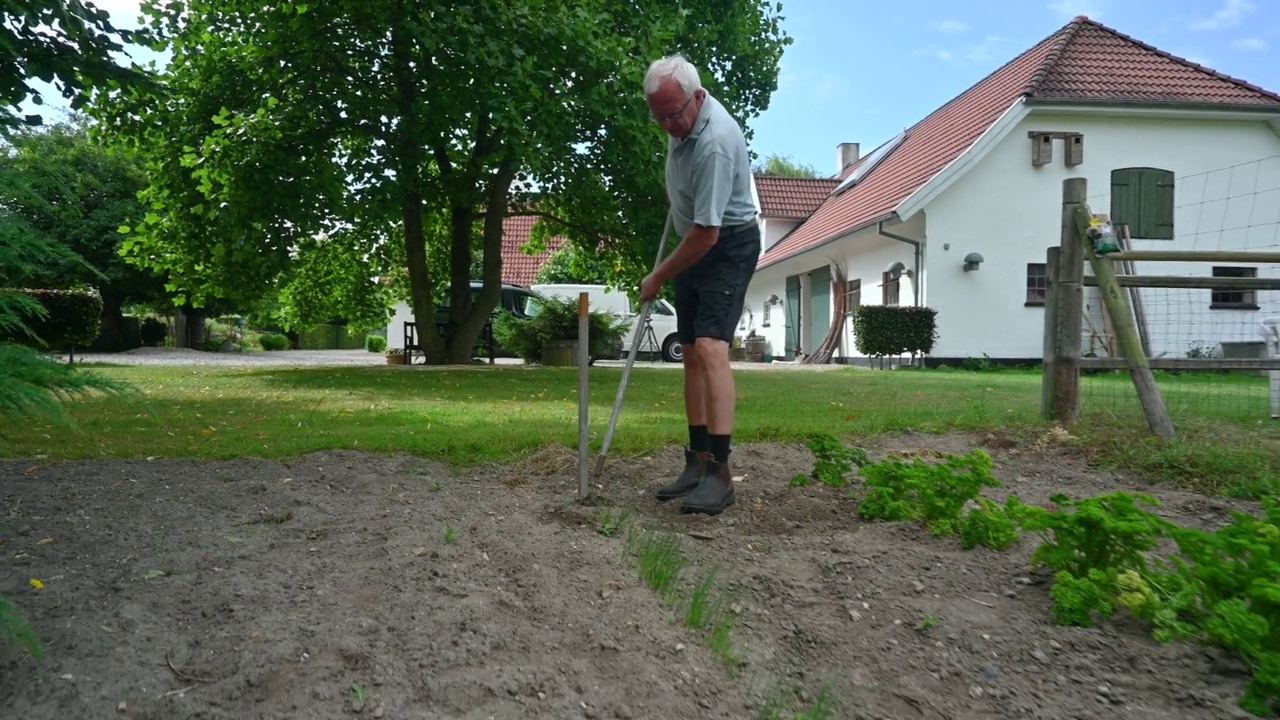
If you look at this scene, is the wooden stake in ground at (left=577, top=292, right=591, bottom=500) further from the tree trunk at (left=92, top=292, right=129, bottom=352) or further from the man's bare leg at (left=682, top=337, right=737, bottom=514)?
the tree trunk at (left=92, top=292, right=129, bottom=352)

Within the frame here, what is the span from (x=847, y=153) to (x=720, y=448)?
2914cm

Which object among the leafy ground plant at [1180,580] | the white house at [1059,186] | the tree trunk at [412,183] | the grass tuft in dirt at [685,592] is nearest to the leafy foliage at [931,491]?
the leafy ground plant at [1180,580]

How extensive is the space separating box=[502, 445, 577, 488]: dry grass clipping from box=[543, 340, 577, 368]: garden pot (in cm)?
1256

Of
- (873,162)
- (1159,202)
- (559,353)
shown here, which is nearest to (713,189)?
(559,353)

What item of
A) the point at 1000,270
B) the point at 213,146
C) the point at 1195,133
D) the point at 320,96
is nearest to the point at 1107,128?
the point at 1195,133

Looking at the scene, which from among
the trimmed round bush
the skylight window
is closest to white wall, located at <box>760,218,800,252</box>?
the skylight window

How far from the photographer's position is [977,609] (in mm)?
2547

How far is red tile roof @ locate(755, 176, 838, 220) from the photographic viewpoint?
29.0m

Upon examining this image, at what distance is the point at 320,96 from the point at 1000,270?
12.8 meters

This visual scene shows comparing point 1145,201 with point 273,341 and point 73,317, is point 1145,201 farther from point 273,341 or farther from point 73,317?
point 273,341

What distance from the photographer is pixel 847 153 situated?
31172mm

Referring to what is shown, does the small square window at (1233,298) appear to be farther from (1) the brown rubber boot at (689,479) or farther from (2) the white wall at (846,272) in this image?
(1) the brown rubber boot at (689,479)

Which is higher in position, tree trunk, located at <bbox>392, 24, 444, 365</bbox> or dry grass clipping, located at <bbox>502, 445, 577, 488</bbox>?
tree trunk, located at <bbox>392, 24, 444, 365</bbox>

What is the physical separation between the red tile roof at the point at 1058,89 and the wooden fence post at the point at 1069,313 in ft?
38.4
